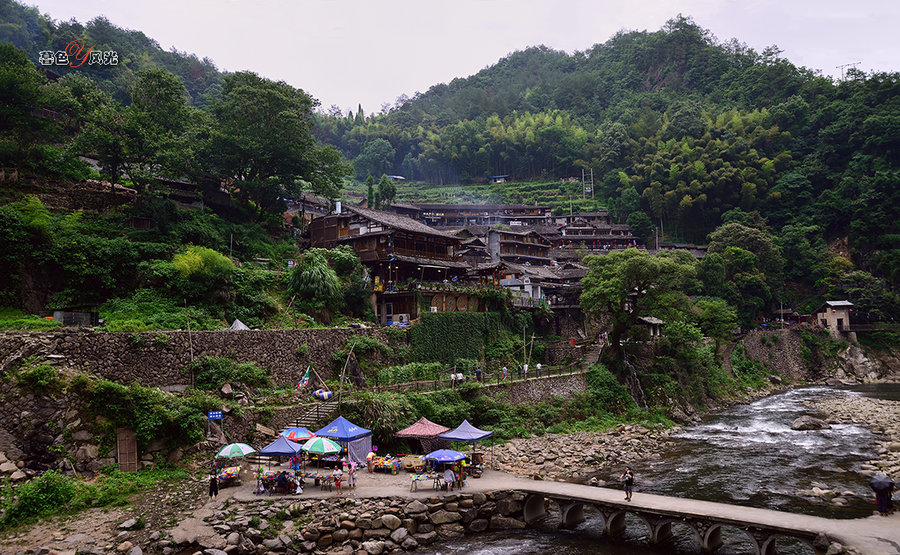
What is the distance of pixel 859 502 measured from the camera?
21500 mm

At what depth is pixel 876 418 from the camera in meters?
39.2

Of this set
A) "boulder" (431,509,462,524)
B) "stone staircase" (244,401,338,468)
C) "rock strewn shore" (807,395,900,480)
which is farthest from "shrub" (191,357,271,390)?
"rock strewn shore" (807,395,900,480)

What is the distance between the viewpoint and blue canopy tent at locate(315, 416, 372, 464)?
21578 mm

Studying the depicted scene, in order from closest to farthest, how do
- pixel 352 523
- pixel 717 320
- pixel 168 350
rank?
pixel 352 523 < pixel 168 350 < pixel 717 320

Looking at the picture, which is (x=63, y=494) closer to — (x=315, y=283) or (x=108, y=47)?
(x=315, y=283)

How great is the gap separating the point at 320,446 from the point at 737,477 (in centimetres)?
1944

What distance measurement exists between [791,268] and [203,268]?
2917 inches

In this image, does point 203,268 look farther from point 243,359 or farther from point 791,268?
point 791,268

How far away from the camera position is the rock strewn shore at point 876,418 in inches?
1067

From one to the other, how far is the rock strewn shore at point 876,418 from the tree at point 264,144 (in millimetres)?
41283

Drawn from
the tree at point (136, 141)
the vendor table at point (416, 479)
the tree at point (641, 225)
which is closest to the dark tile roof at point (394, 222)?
the tree at point (136, 141)

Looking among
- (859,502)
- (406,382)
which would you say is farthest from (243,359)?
(859,502)

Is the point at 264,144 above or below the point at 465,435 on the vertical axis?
above

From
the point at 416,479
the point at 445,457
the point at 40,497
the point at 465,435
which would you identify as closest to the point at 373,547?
the point at 416,479
